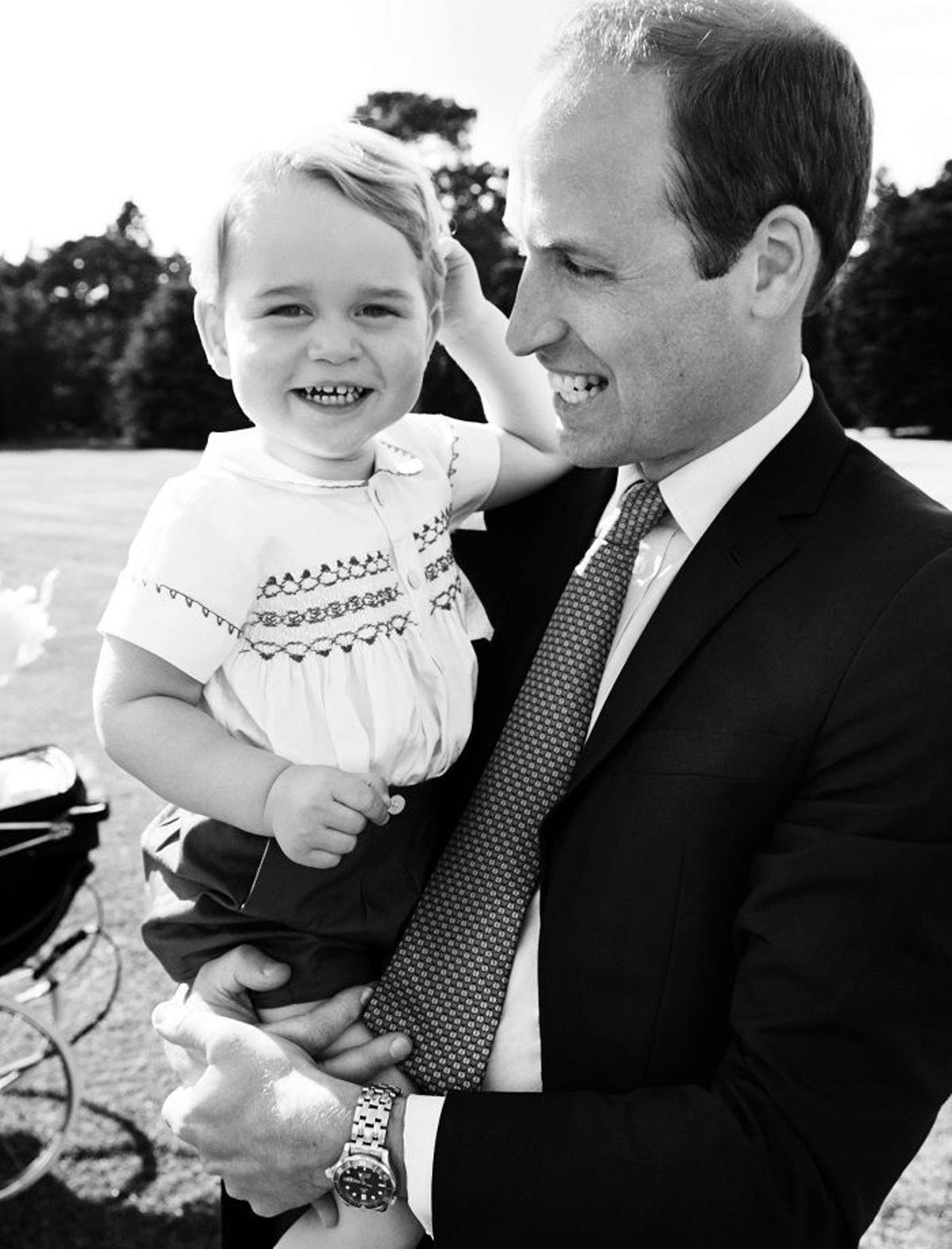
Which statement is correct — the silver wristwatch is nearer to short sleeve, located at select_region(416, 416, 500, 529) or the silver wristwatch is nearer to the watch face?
the watch face

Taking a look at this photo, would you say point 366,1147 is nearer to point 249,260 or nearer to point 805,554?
point 805,554

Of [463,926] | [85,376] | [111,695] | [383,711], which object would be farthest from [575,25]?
[85,376]

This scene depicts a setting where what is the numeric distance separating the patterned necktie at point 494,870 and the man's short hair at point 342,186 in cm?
65

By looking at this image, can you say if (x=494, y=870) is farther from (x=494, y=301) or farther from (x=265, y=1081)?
(x=494, y=301)

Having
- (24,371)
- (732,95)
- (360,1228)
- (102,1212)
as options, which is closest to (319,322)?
(732,95)

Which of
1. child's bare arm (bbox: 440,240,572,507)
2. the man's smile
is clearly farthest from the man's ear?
child's bare arm (bbox: 440,240,572,507)

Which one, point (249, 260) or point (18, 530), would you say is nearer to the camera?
point (249, 260)

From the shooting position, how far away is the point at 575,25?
6.40ft

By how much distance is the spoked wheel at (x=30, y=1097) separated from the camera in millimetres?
3998

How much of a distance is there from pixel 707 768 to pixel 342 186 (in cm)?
104

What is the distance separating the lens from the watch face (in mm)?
1764

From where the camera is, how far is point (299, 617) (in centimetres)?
198

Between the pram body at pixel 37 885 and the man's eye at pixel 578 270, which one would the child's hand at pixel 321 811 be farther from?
the pram body at pixel 37 885

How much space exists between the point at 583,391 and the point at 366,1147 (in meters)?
1.18
